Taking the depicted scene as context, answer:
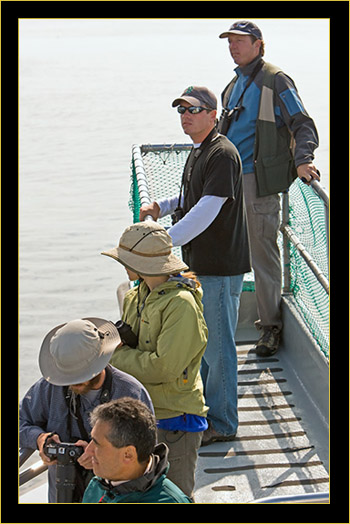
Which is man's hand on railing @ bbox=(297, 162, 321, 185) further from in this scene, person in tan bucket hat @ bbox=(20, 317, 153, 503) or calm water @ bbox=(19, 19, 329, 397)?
calm water @ bbox=(19, 19, 329, 397)

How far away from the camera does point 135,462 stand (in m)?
2.67

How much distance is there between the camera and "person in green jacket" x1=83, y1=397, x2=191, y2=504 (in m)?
2.65

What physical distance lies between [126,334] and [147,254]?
35cm

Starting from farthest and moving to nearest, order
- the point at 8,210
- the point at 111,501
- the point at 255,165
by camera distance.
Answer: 1. the point at 255,165
2. the point at 8,210
3. the point at 111,501

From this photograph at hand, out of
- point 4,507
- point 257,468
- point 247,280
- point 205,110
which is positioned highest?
point 205,110

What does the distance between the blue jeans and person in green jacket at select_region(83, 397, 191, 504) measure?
1836 millimetres

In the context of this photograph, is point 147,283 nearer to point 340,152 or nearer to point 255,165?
A: point 340,152

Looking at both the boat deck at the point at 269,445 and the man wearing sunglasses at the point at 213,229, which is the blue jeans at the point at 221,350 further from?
the boat deck at the point at 269,445

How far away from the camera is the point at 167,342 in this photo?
348 cm

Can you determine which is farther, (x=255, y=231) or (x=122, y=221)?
(x=122, y=221)

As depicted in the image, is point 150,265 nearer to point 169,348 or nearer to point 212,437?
point 169,348

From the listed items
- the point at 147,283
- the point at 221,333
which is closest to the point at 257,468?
the point at 221,333

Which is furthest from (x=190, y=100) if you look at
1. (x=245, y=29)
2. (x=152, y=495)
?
(x=152, y=495)

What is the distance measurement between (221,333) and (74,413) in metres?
1.63
